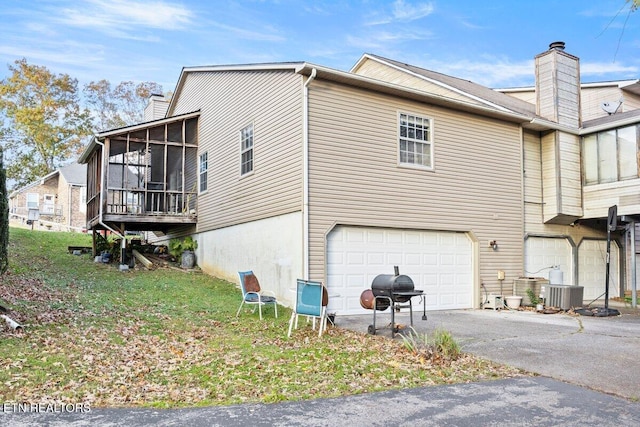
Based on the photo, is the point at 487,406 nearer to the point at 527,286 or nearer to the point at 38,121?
the point at 527,286

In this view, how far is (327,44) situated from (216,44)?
4236mm

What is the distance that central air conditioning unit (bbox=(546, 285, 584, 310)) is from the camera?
39.6 feet

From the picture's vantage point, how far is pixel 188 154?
17000 mm

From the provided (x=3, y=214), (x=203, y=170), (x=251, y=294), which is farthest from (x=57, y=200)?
(x=251, y=294)

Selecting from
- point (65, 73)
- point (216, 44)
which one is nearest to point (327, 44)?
point (216, 44)

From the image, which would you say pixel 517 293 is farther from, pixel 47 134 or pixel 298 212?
pixel 47 134

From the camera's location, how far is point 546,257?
13.9 m

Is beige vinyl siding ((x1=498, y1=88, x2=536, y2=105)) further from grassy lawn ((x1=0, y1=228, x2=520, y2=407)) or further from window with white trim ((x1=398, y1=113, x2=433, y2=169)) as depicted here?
grassy lawn ((x1=0, y1=228, x2=520, y2=407))

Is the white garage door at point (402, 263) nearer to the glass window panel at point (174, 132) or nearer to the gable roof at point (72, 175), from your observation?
the glass window panel at point (174, 132)

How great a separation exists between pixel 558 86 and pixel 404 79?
15.1ft

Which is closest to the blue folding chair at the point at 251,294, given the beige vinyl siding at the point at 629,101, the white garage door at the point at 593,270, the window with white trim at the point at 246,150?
the window with white trim at the point at 246,150

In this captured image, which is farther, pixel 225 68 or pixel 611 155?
pixel 225 68

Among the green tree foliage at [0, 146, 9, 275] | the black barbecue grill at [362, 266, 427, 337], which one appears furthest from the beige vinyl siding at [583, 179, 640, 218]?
the green tree foliage at [0, 146, 9, 275]

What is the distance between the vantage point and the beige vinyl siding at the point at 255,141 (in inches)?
416
